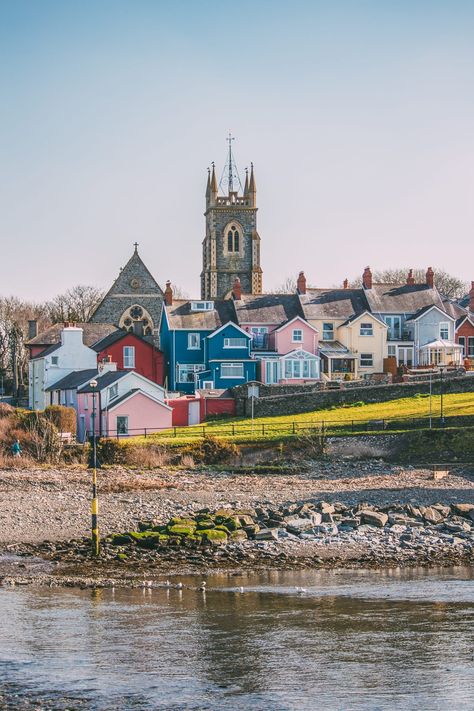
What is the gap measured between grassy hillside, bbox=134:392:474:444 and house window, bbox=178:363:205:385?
12633 millimetres

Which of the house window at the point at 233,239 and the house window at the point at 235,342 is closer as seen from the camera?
the house window at the point at 235,342

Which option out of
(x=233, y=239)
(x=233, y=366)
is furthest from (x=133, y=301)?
(x=233, y=366)

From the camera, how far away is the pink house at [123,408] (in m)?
61.2

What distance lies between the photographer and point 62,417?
59781mm

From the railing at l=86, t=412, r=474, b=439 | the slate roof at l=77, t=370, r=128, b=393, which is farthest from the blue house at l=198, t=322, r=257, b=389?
the railing at l=86, t=412, r=474, b=439

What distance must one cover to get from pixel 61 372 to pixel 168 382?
26.0 feet

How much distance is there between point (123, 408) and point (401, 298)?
28.3 meters

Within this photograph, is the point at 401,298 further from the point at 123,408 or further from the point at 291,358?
the point at 123,408

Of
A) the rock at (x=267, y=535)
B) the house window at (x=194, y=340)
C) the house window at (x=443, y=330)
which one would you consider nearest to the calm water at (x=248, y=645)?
the rock at (x=267, y=535)

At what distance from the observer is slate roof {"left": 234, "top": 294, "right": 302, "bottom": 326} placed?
263 ft

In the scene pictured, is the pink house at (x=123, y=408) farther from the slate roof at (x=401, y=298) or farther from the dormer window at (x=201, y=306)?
the slate roof at (x=401, y=298)

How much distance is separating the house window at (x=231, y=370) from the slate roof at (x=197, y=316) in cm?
332

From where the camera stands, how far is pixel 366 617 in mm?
25609

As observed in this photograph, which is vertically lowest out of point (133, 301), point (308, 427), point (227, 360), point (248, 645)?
point (248, 645)
